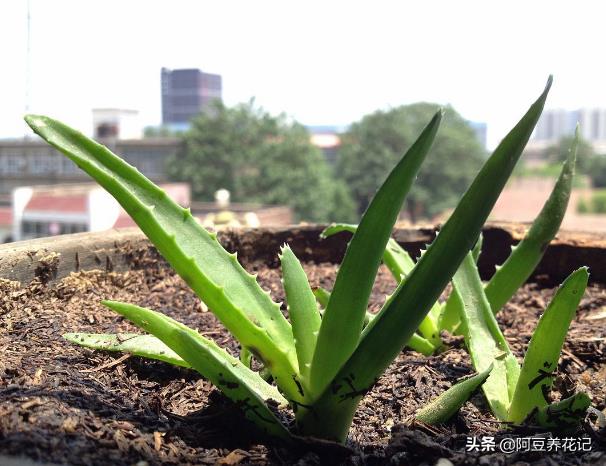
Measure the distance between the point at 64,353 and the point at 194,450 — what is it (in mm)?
290

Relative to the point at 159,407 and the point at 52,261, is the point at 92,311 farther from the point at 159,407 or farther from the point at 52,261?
the point at 159,407

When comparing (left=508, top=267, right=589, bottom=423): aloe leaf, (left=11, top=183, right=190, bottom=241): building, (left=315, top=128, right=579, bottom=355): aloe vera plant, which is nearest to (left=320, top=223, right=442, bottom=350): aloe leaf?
(left=315, top=128, right=579, bottom=355): aloe vera plant

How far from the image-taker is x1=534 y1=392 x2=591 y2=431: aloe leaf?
1.95 feet

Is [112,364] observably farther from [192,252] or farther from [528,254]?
[528,254]

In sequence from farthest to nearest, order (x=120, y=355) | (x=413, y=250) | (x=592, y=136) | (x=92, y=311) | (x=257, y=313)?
(x=592, y=136), (x=413, y=250), (x=92, y=311), (x=120, y=355), (x=257, y=313)

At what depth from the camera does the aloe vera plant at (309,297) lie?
49cm

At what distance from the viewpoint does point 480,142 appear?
19.7m

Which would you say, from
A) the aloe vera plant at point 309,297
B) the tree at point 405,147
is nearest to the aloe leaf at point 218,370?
the aloe vera plant at point 309,297

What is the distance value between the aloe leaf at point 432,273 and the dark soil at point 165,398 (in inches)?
2.5

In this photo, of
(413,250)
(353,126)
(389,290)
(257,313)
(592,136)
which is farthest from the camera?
(592,136)

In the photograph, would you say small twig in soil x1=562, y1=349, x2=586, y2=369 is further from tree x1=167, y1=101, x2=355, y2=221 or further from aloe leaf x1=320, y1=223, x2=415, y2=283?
tree x1=167, y1=101, x2=355, y2=221

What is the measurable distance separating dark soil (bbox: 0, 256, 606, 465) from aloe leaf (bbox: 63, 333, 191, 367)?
31 millimetres

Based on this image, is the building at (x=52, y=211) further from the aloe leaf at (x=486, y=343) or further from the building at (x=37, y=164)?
the aloe leaf at (x=486, y=343)

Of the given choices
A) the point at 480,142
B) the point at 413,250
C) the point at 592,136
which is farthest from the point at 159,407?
the point at 592,136
